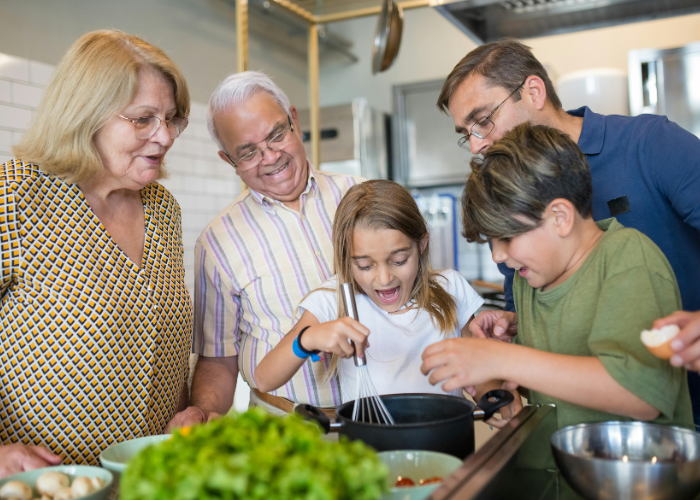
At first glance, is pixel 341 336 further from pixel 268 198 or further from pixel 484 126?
pixel 268 198

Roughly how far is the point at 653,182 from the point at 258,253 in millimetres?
1084

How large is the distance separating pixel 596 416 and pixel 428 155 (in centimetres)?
398

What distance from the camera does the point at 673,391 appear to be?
971 mm

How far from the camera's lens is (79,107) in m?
1.35

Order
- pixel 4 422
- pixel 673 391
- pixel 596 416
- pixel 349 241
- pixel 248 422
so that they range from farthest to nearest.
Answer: pixel 349 241 → pixel 4 422 → pixel 596 416 → pixel 673 391 → pixel 248 422

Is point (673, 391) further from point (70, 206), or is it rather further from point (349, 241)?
point (70, 206)

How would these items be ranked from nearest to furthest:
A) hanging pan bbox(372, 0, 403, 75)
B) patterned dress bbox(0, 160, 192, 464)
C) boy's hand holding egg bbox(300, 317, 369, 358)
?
boy's hand holding egg bbox(300, 317, 369, 358)
patterned dress bbox(0, 160, 192, 464)
hanging pan bbox(372, 0, 403, 75)

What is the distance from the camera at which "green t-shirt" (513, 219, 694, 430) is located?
37.5 inches

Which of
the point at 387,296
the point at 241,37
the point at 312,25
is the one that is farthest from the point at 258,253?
the point at 312,25

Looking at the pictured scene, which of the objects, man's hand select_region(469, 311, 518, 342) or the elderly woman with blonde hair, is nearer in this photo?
the elderly woman with blonde hair

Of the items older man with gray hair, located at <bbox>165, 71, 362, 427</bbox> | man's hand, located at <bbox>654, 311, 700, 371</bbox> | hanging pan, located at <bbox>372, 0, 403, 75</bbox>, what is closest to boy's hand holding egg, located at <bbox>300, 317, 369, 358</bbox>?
man's hand, located at <bbox>654, 311, 700, 371</bbox>

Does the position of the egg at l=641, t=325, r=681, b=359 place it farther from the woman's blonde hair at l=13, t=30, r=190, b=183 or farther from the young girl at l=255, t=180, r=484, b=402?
the woman's blonde hair at l=13, t=30, r=190, b=183

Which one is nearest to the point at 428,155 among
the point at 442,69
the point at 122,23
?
the point at 442,69

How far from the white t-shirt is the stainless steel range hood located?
126cm
